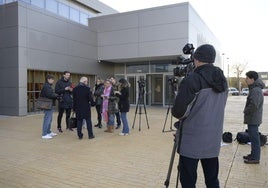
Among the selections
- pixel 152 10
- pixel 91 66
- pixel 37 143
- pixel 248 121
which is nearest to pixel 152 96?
pixel 91 66

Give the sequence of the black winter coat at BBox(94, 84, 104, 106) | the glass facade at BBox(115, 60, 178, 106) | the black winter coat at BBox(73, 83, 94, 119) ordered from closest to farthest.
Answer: the black winter coat at BBox(73, 83, 94, 119) < the black winter coat at BBox(94, 84, 104, 106) < the glass facade at BBox(115, 60, 178, 106)

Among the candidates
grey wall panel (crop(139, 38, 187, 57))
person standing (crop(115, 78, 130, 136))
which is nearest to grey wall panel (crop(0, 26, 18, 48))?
grey wall panel (crop(139, 38, 187, 57))

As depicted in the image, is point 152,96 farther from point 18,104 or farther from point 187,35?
point 18,104

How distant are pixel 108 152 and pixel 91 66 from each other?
41.6 feet

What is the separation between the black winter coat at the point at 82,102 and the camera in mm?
7316

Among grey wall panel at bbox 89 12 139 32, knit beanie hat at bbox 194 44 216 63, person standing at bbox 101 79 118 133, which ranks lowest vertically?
person standing at bbox 101 79 118 133

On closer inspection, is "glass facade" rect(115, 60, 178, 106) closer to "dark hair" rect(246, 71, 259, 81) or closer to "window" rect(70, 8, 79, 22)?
"window" rect(70, 8, 79, 22)

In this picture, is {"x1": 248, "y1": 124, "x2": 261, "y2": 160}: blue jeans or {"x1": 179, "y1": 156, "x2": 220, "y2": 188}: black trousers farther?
{"x1": 248, "y1": 124, "x2": 261, "y2": 160}: blue jeans

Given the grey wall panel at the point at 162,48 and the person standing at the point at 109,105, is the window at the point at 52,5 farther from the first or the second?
the person standing at the point at 109,105

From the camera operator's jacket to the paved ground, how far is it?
157 centimetres

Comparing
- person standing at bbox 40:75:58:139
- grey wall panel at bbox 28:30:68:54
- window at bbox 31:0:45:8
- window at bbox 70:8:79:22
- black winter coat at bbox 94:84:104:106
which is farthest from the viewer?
window at bbox 70:8:79:22

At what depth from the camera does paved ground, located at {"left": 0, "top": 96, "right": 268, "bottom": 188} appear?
13.7 feet

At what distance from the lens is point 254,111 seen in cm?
494

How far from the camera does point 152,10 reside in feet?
54.6
